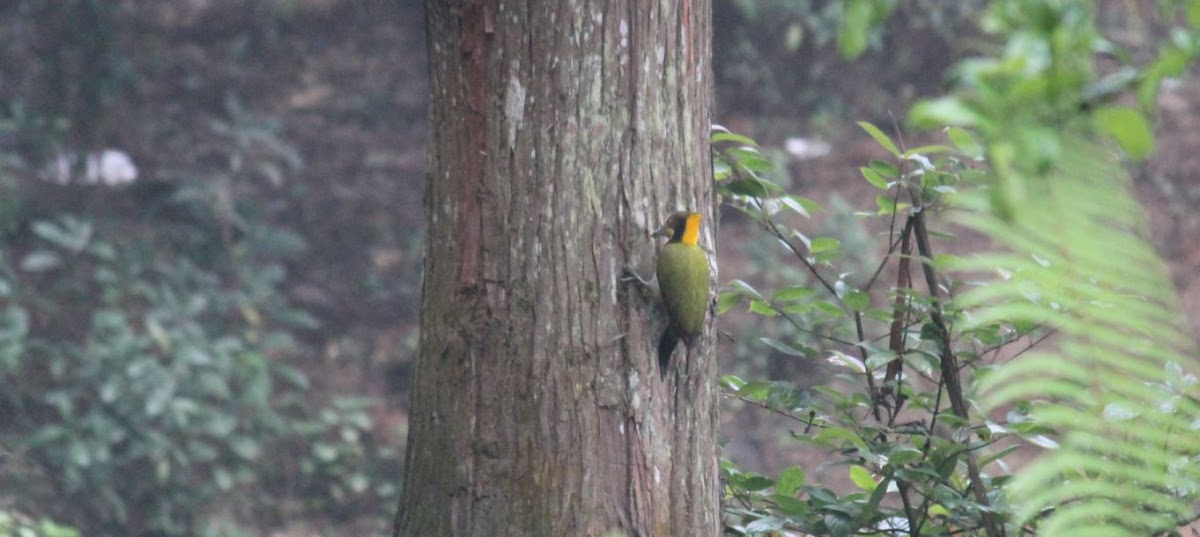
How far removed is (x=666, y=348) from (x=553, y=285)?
0.21 meters

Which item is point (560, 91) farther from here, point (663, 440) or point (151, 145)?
point (151, 145)

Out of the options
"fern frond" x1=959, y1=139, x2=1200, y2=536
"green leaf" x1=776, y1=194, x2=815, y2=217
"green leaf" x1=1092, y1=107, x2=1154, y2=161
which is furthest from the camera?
"green leaf" x1=776, y1=194, x2=815, y2=217

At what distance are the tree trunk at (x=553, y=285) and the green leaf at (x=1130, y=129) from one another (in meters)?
Answer: 1.21

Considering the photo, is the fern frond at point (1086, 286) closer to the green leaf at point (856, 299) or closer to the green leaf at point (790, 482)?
the green leaf at point (856, 299)

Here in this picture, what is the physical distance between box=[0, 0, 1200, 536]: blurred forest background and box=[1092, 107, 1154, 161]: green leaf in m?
4.68

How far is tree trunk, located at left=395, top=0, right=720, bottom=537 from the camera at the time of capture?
1.83 meters

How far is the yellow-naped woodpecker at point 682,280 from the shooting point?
1.86 metres

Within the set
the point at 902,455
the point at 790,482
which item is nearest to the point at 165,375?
the point at 790,482

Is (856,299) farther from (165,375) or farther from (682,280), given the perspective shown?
(165,375)

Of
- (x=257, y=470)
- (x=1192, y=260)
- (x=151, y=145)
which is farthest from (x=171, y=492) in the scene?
(x=1192, y=260)

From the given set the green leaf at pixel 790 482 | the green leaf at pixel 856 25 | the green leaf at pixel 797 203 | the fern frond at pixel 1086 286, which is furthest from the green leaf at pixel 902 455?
the green leaf at pixel 856 25

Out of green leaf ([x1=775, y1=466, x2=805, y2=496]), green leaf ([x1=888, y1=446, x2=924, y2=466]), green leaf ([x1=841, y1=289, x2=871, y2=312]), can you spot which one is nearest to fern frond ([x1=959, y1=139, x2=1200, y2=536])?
green leaf ([x1=888, y1=446, x2=924, y2=466])

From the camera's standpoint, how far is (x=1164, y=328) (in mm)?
905

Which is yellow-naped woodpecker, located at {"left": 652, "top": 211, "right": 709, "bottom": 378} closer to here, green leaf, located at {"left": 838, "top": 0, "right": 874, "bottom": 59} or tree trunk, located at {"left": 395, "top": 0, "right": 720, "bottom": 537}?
tree trunk, located at {"left": 395, "top": 0, "right": 720, "bottom": 537}
